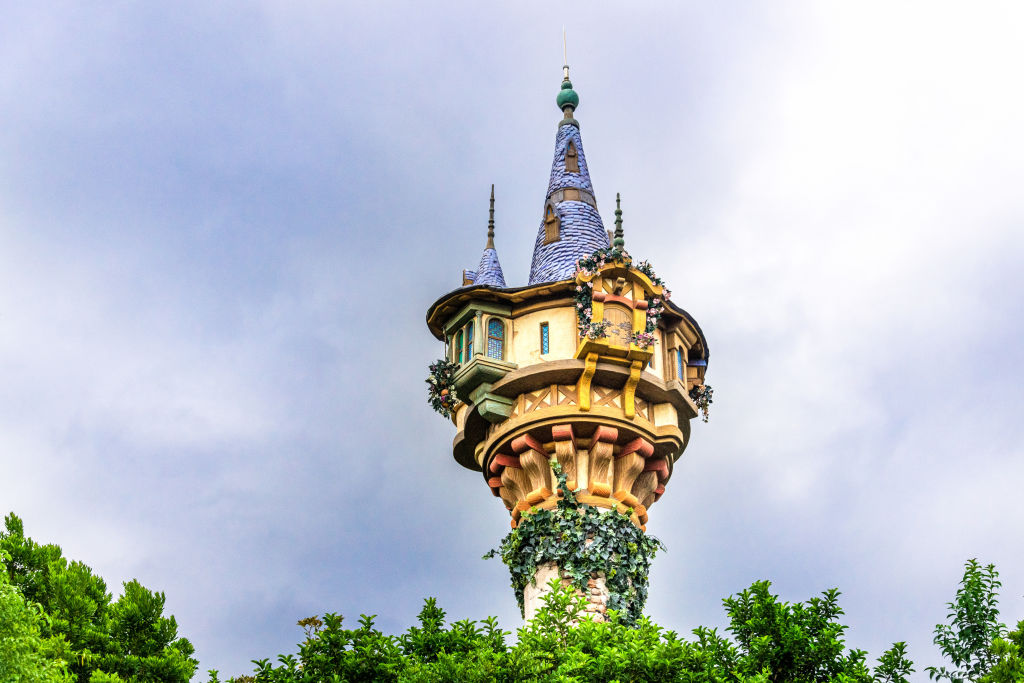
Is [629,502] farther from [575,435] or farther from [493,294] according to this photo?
[493,294]

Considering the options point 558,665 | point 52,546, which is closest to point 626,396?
point 558,665

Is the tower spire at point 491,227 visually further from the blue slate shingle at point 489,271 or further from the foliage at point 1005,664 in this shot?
the foliage at point 1005,664

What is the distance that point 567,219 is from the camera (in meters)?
27.8

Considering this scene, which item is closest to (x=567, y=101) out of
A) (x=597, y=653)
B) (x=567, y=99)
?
(x=567, y=99)

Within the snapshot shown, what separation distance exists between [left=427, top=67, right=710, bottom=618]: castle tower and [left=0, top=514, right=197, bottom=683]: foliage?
739 centimetres

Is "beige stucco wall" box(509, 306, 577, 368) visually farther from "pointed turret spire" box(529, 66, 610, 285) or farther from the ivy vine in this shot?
the ivy vine

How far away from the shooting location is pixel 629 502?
949 inches

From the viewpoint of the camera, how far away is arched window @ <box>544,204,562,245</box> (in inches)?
1078

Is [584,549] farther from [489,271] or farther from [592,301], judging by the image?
[489,271]

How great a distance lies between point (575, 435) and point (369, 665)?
7.99 m

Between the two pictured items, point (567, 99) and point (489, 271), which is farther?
point (567, 99)

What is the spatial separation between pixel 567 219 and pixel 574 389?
5.24 metres

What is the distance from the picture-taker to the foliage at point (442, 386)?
25.0 m

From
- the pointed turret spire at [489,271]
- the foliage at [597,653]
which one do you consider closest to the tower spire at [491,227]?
the pointed turret spire at [489,271]
